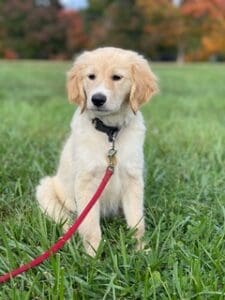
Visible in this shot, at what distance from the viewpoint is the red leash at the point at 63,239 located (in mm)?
2531

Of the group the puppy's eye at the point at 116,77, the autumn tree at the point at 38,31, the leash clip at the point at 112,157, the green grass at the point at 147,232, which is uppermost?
the autumn tree at the point at 38,31

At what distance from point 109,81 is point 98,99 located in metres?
0.16

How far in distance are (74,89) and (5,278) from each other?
120cm

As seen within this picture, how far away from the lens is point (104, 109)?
296cm

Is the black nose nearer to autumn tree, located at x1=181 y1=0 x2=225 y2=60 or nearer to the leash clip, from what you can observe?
the leash clip

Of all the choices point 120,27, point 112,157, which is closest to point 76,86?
point 112,157

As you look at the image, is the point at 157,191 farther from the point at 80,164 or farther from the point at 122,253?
the point at 122,253

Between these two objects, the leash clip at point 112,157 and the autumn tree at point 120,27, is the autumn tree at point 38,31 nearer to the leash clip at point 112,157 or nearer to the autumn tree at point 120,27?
the autumn tree at point 120,27

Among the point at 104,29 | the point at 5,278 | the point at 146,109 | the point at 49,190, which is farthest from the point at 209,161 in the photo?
the point at 104,29

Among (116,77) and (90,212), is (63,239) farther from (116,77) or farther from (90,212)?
(116,77)

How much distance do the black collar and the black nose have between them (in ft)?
0.72

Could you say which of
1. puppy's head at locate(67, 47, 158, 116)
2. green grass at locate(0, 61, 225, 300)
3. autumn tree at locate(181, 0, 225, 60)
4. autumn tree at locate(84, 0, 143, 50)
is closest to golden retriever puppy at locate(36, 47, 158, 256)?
puppy's head at locate(67, 47, 158, 116)

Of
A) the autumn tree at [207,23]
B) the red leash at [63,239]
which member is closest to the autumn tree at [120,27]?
the autumn tree at [207,23]

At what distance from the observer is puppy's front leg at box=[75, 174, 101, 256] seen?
297cm
